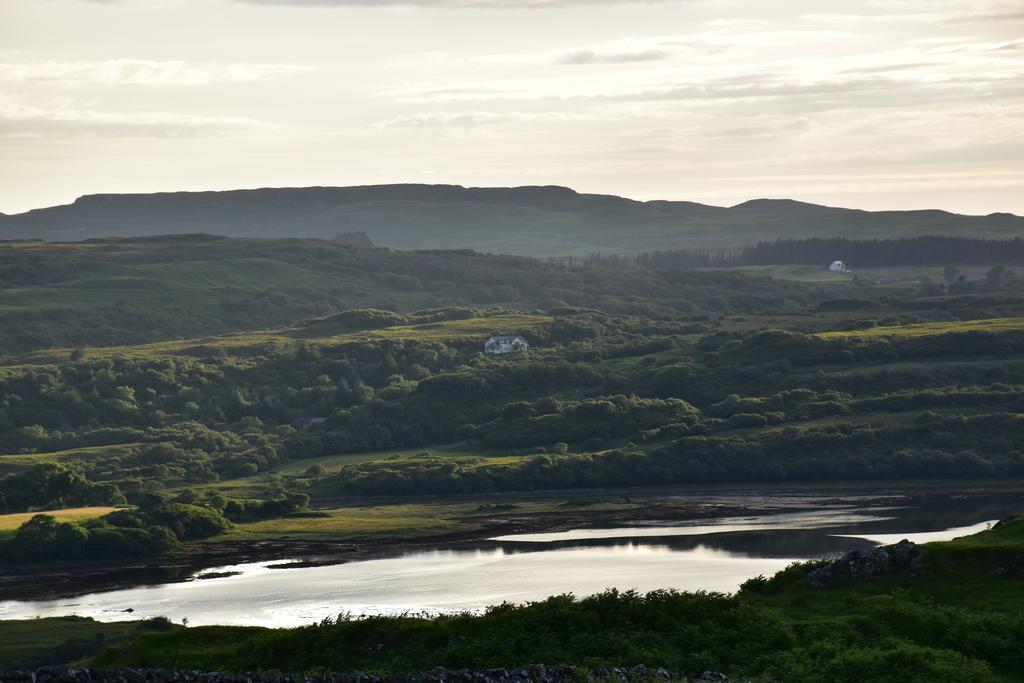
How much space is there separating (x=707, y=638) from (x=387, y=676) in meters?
9.90

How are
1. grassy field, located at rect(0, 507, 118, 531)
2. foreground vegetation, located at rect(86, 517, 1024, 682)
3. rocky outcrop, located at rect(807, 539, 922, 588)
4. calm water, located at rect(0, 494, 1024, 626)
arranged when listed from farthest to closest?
grassy field, located at rect(0, 507, 118, 531), calm water, located at rect(0, 494, 1024, 626), rocky outcrop, located at rect(807, 539, 922, 588), foreground vegetation, located at rect(86, 517, 1024, 682)

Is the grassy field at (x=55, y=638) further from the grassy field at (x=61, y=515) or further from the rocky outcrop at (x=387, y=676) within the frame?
the grassy field at (x=61, y=515)

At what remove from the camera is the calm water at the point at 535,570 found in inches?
3634

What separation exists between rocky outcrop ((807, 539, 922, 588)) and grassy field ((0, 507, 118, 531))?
9258 cm

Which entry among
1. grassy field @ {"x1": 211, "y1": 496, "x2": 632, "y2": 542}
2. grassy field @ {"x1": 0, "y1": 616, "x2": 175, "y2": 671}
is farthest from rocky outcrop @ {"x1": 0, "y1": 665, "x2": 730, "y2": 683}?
grassy field @ {"x1": 211, "y1": 496, "x2": 632, "y2": 542}

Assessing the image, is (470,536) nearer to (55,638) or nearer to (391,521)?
(391,521)

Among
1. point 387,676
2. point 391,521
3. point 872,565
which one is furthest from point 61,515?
point 387,676

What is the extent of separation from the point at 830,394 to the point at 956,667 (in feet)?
492

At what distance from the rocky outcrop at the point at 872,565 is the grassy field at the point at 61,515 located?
92.6m

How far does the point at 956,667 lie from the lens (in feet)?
129

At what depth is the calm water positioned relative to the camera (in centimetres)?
9231

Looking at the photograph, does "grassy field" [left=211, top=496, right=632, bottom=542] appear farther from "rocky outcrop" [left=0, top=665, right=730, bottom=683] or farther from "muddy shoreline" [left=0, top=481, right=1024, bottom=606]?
"rocky outcrop" [left=0, top=665, right=730, bottom=683]

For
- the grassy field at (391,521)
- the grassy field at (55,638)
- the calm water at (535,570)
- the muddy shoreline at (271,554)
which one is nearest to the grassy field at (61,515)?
the muddy shoreline at (271,554)

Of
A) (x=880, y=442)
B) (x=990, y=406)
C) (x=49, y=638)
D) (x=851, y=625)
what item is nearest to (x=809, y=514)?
(x=880, y=442)
